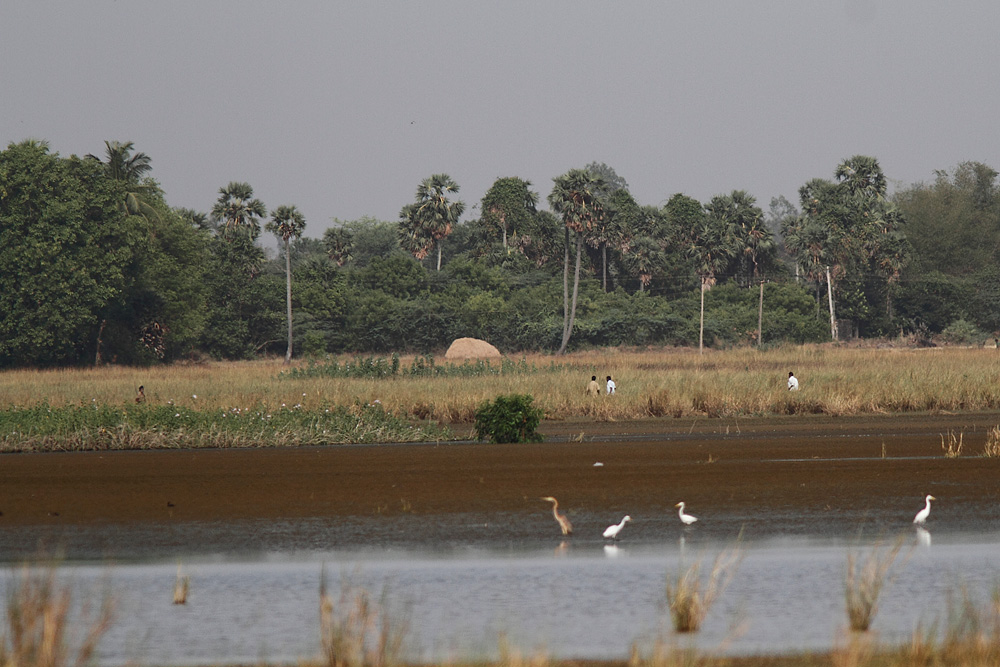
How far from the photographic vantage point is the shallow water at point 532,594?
8859 mm

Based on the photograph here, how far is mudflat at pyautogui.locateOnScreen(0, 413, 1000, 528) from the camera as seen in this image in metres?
16.6

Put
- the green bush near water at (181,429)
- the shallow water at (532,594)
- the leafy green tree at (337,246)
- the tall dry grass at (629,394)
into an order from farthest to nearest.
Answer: the leafy green tree at (337,246) < the tall dry grass at (629,394) < the green bush near water at (181,429) < the shallow water at (532,594)

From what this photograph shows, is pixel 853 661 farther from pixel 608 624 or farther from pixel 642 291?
pixel 642 291

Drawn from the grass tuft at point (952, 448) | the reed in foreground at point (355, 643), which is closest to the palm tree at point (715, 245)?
the grass tuft at point (952, 448)

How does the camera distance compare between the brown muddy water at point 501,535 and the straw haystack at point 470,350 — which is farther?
the straw haystack at point 470,350

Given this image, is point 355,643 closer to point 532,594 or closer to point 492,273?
point 532,594

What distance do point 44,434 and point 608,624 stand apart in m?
19.3

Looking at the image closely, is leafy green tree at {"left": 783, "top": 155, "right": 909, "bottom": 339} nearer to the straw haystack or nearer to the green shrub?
the straw haystack

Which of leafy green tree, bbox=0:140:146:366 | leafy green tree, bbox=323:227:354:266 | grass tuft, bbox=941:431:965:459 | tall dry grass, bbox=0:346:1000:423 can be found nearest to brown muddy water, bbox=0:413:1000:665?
grass tuft, bbox=941:431:965:459

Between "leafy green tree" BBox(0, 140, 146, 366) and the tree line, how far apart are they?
0.37ft

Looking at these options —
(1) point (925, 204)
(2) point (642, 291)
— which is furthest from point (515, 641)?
(1) point (925, 204)

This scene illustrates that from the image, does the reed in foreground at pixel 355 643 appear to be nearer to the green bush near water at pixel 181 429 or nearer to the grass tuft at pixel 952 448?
the grass tuft at pixel 952 448

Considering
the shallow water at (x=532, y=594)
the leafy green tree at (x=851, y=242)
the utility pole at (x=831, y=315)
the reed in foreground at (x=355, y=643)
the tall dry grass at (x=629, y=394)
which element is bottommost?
the shallow water at (x=532, y=594)

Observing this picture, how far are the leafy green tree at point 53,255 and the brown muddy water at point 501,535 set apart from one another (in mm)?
41384
